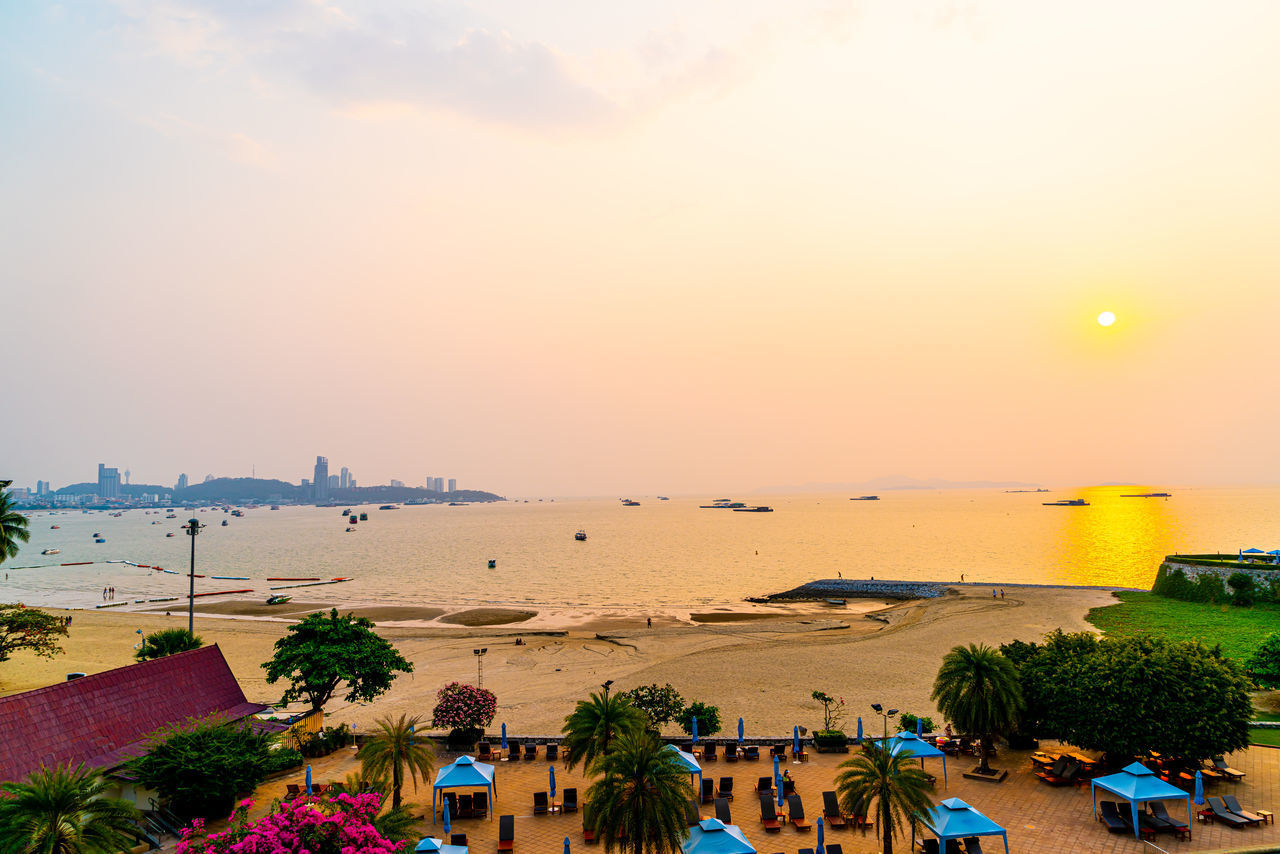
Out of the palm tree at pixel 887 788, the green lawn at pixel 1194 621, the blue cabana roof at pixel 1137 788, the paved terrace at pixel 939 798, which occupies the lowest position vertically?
the green lawn at pixel 1194 621

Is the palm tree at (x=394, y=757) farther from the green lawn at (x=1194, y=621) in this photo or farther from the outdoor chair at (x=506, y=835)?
the green lawn at (x=1194, y=621)

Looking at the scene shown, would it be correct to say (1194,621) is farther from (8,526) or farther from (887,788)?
(8,526)

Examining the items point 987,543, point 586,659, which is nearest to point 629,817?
point 586,659

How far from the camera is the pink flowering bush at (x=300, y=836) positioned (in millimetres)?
12055

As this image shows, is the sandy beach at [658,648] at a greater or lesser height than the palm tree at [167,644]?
lesser

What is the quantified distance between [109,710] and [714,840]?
838 inches

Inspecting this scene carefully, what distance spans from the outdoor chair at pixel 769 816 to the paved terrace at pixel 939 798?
24 cm

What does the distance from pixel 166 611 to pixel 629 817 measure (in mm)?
84833

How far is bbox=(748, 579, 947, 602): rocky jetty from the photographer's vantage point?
289ft

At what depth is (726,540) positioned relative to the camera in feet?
578

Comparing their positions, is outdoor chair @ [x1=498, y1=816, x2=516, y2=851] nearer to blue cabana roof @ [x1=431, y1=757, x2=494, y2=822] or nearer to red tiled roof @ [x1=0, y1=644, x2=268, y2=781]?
blue cabana roof @ [x1=431, y1=757, x2=494, y2=822]

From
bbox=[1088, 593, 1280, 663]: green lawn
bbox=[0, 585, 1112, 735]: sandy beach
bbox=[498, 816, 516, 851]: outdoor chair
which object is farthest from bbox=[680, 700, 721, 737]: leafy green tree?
bbox=[1088, 593, 1280, 663]: green lawn

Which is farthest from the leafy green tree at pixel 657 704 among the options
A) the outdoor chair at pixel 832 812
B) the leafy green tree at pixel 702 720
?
the outdoor chair at pixel 832 812

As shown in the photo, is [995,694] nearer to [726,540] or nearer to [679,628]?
[679,628]
